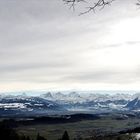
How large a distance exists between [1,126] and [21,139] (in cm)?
996

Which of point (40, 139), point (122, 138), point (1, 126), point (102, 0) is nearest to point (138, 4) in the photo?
point (102, 0)

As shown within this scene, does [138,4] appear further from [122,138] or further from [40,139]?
[122,138]

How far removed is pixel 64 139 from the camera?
430 ft

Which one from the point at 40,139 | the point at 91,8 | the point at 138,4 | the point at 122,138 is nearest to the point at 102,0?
the point at 91,8

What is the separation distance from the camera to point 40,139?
119 metres

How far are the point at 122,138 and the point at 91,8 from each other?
608 feet

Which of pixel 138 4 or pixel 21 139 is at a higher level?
pixel 138 4

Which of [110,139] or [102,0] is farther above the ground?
[102,0]

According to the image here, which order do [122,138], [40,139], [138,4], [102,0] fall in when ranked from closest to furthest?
[102,0] → [138,4] → [40,139] → [122,138]

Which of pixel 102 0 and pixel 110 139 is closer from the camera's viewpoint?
pixel 102 0

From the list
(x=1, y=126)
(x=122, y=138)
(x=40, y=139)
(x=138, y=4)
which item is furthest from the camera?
(x=122, y=138)

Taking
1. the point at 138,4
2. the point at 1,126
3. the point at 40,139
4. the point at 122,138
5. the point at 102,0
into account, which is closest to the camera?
the point at 102,0

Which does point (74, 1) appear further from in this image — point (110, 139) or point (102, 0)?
point (110, 139)

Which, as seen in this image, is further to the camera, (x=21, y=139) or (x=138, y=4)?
(x=21, y=139)
